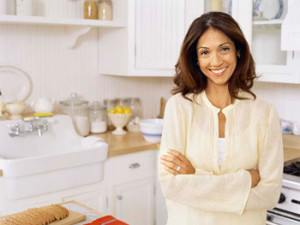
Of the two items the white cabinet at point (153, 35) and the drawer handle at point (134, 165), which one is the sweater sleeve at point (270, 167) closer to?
the drawer handle at point (134, 165)

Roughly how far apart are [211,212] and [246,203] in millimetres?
127

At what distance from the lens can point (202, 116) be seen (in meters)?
1.63

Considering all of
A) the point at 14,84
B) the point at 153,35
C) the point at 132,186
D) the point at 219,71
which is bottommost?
the point at 132,186

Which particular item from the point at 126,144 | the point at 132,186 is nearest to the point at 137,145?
the point at 126,144

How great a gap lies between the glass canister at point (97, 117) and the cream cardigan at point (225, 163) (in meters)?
1.54

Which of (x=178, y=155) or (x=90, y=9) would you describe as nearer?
(x=178, y=155)

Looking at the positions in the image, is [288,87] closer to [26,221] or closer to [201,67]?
[201,67]

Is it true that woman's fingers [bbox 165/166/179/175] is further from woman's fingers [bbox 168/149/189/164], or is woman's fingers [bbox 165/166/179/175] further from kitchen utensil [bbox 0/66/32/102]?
kitchen utensil [bbox 0/66/32/102]

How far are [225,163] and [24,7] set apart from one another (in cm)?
170

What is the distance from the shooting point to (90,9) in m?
3.01

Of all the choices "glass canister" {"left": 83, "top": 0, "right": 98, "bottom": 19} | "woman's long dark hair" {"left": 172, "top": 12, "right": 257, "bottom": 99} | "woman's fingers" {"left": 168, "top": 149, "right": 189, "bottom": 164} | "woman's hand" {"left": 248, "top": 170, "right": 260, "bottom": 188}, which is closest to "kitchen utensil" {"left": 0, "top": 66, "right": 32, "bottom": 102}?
"glass canister" {"left": 83, "top": 0, "right": 98, "bottom": 19}

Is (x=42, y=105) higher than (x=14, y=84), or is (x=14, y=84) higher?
(x=14, y=84)

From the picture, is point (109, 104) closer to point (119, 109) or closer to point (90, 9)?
point (119, 109)

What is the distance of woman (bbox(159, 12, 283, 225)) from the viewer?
60.3 inches
